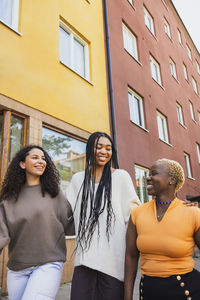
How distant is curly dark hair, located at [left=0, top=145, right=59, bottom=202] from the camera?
2768mm

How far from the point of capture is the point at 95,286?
2051 millimetres

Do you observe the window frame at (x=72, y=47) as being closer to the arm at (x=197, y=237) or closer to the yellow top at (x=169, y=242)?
the yellow top at (x=169, y=242)

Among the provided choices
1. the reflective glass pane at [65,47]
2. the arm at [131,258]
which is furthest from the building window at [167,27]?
the arm at [131,258]

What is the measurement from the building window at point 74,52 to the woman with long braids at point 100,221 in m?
5.48

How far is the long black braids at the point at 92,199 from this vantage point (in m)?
2.16

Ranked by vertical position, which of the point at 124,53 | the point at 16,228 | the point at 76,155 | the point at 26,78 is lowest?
the point at 16,228

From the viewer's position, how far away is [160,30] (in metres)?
16.0

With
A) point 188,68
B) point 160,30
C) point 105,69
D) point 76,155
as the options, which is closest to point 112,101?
point 105,69

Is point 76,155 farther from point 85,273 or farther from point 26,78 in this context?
point 85,273

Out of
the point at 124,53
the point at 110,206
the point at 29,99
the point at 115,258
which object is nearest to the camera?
the point at 115,258

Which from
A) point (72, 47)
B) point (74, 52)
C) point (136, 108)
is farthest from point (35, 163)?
point (136, 108)

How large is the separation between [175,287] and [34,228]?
1.30 metres

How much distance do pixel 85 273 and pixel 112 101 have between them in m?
7.34

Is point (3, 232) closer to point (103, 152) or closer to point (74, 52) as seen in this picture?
point (103, 152)
